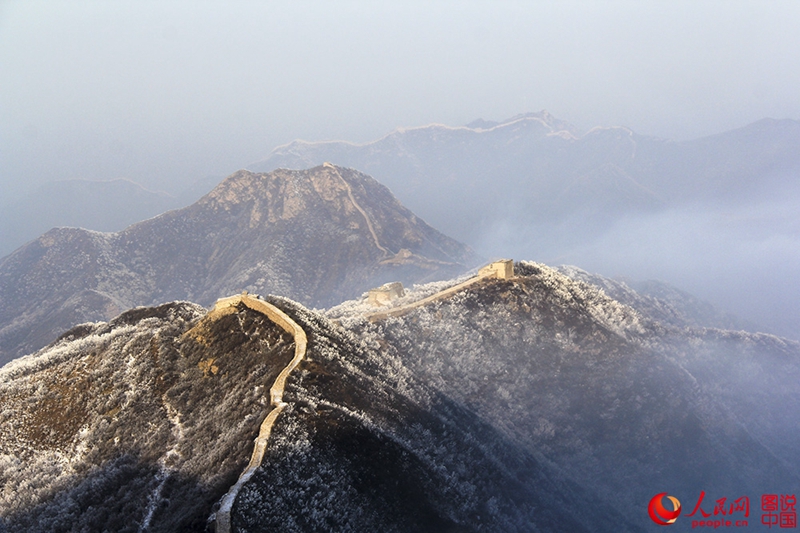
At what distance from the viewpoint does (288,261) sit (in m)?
191

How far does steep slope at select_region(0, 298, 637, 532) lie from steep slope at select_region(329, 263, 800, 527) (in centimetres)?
552

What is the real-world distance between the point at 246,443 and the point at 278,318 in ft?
64.7

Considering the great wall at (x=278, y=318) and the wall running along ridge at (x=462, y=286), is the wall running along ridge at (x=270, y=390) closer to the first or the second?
the great wall at (x=278, y=318)

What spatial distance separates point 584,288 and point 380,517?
72.8m

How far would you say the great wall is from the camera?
119 ft

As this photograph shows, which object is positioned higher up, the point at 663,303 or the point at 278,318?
the point at 278,318

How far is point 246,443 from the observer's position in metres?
43.4

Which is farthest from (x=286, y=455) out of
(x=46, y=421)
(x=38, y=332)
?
(x=38, y=332)

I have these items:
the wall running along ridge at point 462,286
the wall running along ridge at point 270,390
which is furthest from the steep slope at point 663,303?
the wall running along ridge at point 270,390

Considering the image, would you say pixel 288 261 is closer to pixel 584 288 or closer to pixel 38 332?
pixel 38 332

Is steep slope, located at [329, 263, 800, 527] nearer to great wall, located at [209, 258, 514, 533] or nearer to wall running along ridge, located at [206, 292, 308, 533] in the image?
great wall, located at [209, 258, 514, 533]

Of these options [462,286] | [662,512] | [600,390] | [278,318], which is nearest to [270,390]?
[278,318]

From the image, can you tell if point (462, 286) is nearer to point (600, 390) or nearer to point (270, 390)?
point (600, 390)

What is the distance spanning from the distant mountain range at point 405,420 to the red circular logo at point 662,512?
1014 millimetres
